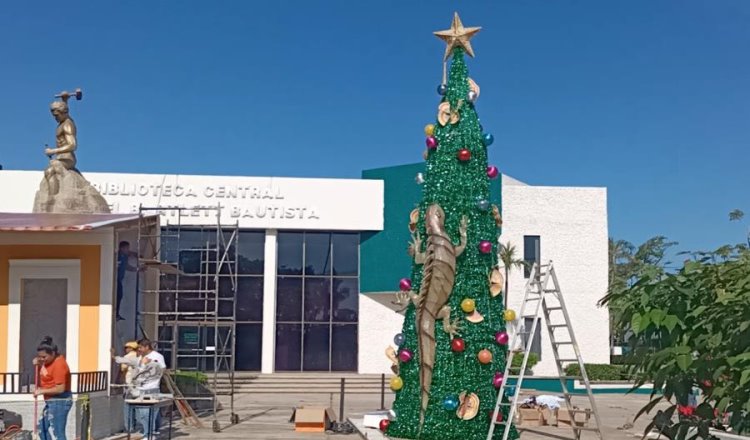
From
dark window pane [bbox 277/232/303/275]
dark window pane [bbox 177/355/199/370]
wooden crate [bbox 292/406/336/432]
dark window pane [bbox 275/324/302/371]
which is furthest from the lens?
dark window pane [bbox 277/232/303/275]

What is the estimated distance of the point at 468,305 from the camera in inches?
468

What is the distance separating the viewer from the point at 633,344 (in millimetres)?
4258

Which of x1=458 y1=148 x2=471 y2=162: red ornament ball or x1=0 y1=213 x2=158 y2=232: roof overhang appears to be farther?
x1=0 y1=213 x2=158 y2=232: roof overhang

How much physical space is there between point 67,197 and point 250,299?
13399mm

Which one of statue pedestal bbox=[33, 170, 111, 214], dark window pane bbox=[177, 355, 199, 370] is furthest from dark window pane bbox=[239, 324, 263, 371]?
statue pedestal bbox=[33, 170, 111, 214]

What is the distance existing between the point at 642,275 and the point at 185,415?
523 inches

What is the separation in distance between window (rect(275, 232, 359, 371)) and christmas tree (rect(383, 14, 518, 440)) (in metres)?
17.5

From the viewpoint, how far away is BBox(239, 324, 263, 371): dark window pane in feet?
96.4

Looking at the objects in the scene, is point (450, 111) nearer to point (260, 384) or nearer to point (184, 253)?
point (260, 384)

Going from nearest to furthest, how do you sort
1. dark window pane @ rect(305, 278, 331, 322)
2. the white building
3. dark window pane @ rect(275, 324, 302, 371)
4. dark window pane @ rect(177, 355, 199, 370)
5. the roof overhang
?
the roof overhang < the white building < dark window pane @ rect(177, 355, 199, 370) < dark window pane @ rect(275, 324, 302, 371) < dark window pane @ rect(305, 278, 331, 322)

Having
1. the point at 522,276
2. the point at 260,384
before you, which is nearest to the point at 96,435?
the point at 260,384

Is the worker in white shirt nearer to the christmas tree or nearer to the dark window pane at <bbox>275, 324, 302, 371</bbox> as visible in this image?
the christmas tree

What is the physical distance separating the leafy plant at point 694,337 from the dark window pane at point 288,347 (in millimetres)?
26080

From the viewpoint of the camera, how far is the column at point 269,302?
29078 mm
